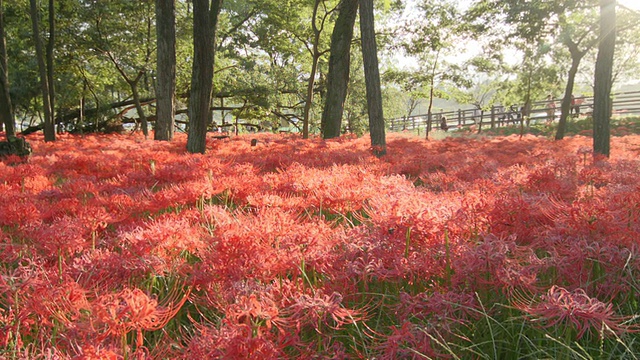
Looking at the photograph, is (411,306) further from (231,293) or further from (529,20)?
(529,20)

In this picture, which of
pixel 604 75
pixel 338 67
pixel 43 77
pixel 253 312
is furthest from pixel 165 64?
pixel 253 312

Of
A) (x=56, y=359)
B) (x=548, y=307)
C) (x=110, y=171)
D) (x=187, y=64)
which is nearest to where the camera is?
(x=56, y=359)

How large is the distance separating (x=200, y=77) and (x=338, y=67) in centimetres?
545

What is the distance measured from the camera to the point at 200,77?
7605 mm

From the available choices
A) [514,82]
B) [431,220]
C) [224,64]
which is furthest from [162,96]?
[514,82]

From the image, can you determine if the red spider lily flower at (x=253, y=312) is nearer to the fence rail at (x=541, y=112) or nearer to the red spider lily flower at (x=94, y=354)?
the red spider lily flower at (x=94, y=354)

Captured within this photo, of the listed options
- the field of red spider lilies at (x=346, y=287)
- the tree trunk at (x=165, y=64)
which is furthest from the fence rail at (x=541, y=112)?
the field of red spider lilies at (x=346, y=287)

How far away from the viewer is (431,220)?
5.10 ft

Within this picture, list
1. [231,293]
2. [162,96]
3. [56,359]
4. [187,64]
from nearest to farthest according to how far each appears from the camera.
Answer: [56,359] < [231,293] < [162,96] < [187,64]

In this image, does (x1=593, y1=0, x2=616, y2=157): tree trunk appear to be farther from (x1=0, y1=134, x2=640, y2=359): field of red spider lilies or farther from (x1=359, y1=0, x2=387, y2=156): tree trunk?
(x1=0, y1=134, x2=640, y2=359): field of red spider lilies

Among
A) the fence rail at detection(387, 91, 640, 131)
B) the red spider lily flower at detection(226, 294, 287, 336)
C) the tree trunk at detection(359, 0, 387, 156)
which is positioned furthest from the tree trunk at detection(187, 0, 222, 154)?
the fence rail at detection(387, 91, 640, 131)

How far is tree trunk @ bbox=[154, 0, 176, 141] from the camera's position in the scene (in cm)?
1056

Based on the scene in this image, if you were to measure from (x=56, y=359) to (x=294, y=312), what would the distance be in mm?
566

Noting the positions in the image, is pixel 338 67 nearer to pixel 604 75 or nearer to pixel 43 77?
pixel 604 75
